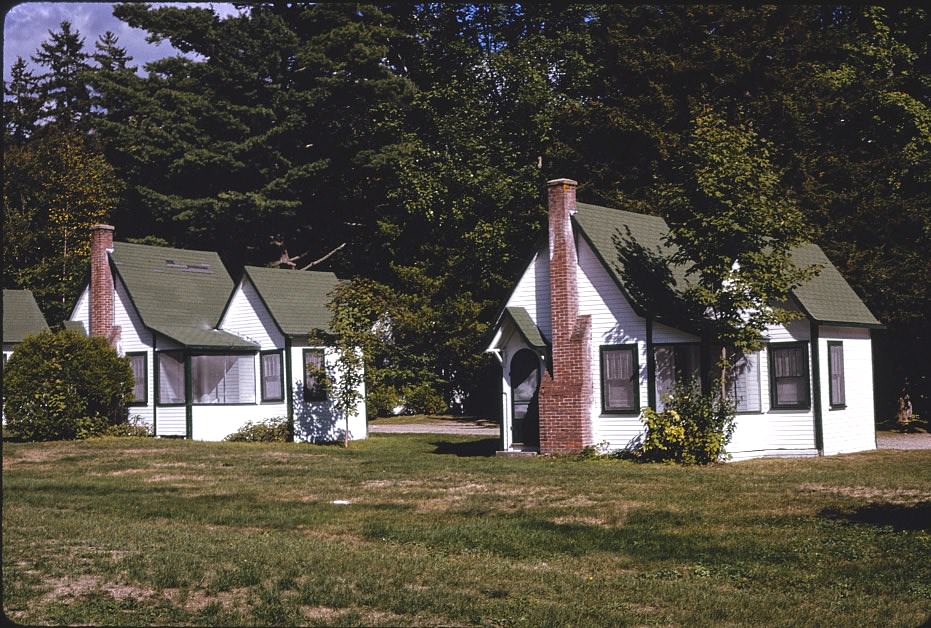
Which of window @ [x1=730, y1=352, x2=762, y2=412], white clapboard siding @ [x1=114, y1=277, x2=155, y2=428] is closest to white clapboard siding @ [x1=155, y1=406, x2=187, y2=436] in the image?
white clapboard siding @ [x1=114, y1=277, x2=155, y2=428]

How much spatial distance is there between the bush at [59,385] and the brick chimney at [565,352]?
14.6 metres

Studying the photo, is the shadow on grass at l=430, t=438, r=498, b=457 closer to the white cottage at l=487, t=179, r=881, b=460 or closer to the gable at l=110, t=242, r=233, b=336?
the white cottage at l=487, t=179, r=881, b=460

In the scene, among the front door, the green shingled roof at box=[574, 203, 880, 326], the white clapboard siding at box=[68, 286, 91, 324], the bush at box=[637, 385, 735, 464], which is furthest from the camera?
the white clapboard siding at box=[68, 286, 91, 324]

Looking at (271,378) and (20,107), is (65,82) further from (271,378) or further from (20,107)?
(271,378)

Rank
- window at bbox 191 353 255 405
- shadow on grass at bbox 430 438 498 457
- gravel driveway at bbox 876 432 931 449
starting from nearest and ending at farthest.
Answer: shadow on grass at bbox 430 438 498 457
gravel driveway at bbox 876 432 931 449
window at bbox 191 353 255 405

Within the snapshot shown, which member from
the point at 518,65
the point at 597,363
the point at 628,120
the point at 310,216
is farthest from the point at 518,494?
the point at 310,216

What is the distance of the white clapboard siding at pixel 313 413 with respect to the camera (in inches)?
1337

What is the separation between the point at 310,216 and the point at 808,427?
38870mm

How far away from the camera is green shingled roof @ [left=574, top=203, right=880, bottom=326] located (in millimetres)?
26000

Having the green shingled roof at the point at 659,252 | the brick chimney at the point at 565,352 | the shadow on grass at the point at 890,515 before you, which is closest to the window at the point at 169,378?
the brick chimney at the point at 565,352

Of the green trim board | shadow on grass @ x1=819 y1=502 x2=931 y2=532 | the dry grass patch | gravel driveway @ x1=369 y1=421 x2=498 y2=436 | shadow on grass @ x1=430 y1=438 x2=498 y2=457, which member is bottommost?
shadow on grass @ x1=819 y1=502 x2=931 y2=532

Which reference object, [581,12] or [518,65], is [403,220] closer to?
[518,65]

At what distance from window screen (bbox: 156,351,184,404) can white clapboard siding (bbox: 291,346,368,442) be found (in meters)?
3.93

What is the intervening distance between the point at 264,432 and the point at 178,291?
6885mm
